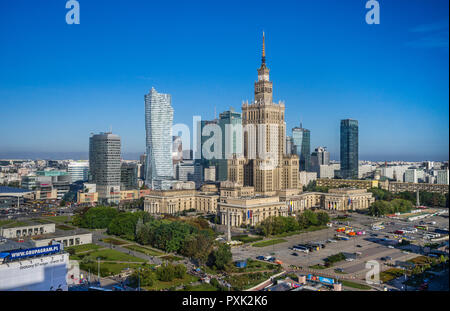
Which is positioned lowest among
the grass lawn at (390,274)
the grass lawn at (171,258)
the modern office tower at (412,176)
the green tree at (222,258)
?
the grass lawn at (390,274)

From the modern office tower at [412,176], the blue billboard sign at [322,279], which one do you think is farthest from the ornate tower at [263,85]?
the modern office tower at [412,176]

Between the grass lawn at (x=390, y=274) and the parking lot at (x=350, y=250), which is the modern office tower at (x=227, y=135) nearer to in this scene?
the parking lot at (x=350, y=250)

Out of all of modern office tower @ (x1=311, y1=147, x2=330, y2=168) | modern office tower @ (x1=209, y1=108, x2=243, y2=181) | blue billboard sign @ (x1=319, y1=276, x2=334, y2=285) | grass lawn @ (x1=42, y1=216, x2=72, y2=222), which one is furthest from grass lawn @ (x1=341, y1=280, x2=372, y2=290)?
modern office tower @ (x1=311, y1=147, x2=330, y2=168)

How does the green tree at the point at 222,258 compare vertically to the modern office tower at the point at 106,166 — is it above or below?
below

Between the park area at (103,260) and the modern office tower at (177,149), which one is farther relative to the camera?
the modern office tower at (177,149)

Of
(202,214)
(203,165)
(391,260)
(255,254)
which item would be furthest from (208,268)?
(203,165)

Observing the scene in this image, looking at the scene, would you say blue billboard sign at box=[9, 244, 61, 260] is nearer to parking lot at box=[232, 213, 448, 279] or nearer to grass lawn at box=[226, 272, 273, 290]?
grass lawn at box=[226, 272, 273, 290]

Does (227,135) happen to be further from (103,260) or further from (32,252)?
(32,252)
